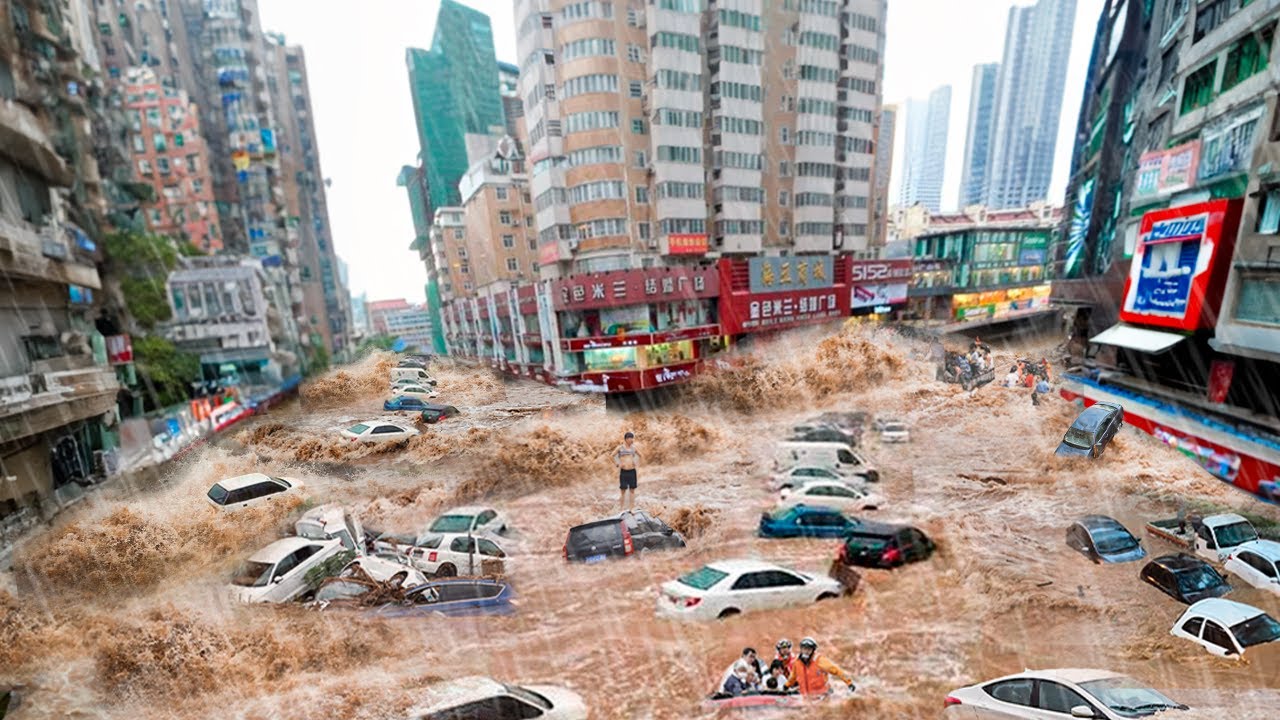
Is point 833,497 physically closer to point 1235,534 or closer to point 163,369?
point 1235,534

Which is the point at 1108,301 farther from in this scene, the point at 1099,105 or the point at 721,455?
the point at 721,455

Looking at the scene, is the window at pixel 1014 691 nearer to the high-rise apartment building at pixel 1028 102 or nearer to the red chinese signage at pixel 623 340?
the red chinese signage at pixel 623 340

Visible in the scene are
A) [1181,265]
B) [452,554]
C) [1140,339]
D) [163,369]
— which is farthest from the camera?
[163,369]

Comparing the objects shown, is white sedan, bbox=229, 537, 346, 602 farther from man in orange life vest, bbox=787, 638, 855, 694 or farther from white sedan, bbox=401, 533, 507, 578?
man in orange life vest, bbox=787, 638, 855, 694

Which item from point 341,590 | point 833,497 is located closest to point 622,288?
point 833,497

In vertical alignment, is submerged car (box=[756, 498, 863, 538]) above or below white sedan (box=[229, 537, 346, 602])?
below

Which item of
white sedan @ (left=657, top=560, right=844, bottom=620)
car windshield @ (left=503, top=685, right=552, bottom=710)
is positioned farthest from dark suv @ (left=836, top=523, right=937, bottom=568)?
car windshield @ (left=503, top=685, right=552, bottom=710)

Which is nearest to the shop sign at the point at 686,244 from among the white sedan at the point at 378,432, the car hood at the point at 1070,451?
the white sedan at the point at 378,432
